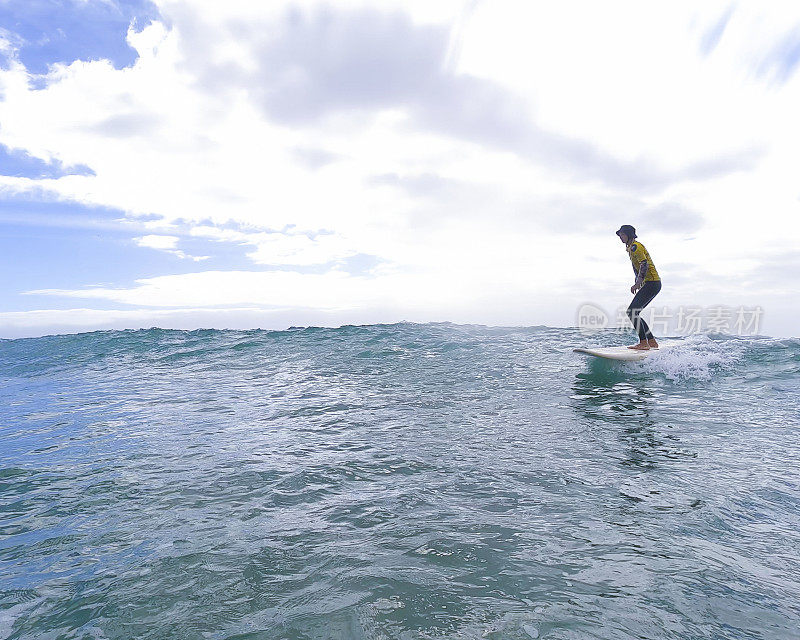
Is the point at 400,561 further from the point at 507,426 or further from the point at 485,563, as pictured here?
the point at 507,426

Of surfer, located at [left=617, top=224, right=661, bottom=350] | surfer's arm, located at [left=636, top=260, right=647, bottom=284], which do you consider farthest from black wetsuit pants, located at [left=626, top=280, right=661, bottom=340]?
surfer's arm, located at [left=636, top=260, right=647, bottom=284]

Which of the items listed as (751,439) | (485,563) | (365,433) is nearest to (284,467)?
(365,433)

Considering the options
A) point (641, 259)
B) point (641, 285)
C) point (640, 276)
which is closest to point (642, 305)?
point (641, 285)

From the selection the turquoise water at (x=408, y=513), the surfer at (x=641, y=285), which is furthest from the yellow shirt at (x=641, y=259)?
the turquoise water at (x=408, y=513)

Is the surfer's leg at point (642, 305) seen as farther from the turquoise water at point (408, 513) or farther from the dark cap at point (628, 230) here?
the turquoise water at point (408, 513)

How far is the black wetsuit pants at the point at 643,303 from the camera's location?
11375mm

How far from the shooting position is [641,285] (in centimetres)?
1136

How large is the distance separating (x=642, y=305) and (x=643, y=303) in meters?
0.05

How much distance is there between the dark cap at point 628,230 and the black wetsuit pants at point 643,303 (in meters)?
1.21

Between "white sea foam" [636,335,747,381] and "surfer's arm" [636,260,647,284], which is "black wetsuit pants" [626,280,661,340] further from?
"white sea foam" [636,335,747,381]

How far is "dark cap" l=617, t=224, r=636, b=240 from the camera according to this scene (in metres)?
11.4

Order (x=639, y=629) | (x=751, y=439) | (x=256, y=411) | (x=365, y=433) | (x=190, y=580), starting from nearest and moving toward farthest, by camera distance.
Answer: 1. (x=639, y=629)
2. (x=190, y=580)
3. (x=751, y=439)
4. (x=365, y=433)
5. (x=256, y=411)

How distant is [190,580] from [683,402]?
317 inches

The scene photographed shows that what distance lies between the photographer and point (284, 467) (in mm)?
5098
